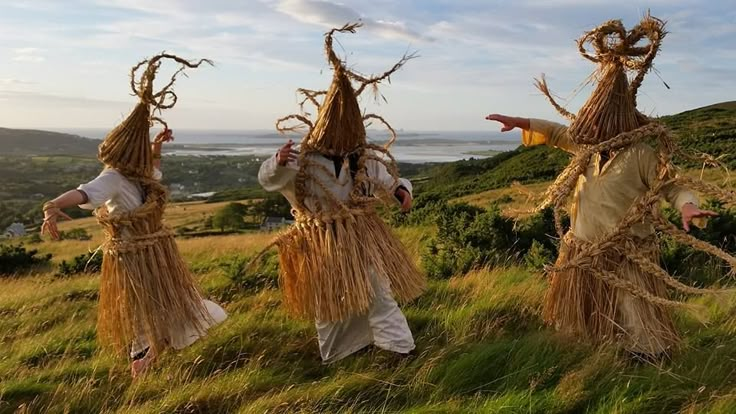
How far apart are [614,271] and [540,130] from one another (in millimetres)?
1001

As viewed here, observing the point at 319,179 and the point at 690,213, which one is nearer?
the point at 690,213

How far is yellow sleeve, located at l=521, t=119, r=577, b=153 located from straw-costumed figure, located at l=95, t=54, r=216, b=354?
2404 mm

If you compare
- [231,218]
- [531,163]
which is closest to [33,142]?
[231,218]

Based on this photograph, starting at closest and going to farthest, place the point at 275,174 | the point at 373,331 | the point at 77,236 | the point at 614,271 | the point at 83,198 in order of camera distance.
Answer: the point at 614,271, the point at 83,198, the point at 275,174, the point at 373,331, the point at 77,236

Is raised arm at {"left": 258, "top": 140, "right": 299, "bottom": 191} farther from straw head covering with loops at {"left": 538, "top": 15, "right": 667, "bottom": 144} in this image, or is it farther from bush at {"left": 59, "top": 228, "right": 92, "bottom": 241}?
bush at {"left": 59, "top": 228, "right": 92, "bottom": 241}

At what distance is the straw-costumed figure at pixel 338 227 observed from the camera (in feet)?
12.2

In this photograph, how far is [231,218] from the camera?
32.0 metres

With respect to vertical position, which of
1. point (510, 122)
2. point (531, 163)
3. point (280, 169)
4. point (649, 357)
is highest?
point (510, 122)

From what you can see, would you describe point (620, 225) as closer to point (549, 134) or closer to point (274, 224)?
point (549, 134)

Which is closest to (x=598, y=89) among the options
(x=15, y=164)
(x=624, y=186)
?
(x=624, y=186)

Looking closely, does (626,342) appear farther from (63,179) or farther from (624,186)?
(63,179)

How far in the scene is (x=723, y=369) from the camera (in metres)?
3.20

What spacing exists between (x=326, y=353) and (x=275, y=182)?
1.23 m

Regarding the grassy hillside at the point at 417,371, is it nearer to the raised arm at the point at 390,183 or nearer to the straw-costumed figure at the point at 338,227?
the straw-costumed figure at the point at 338,227
